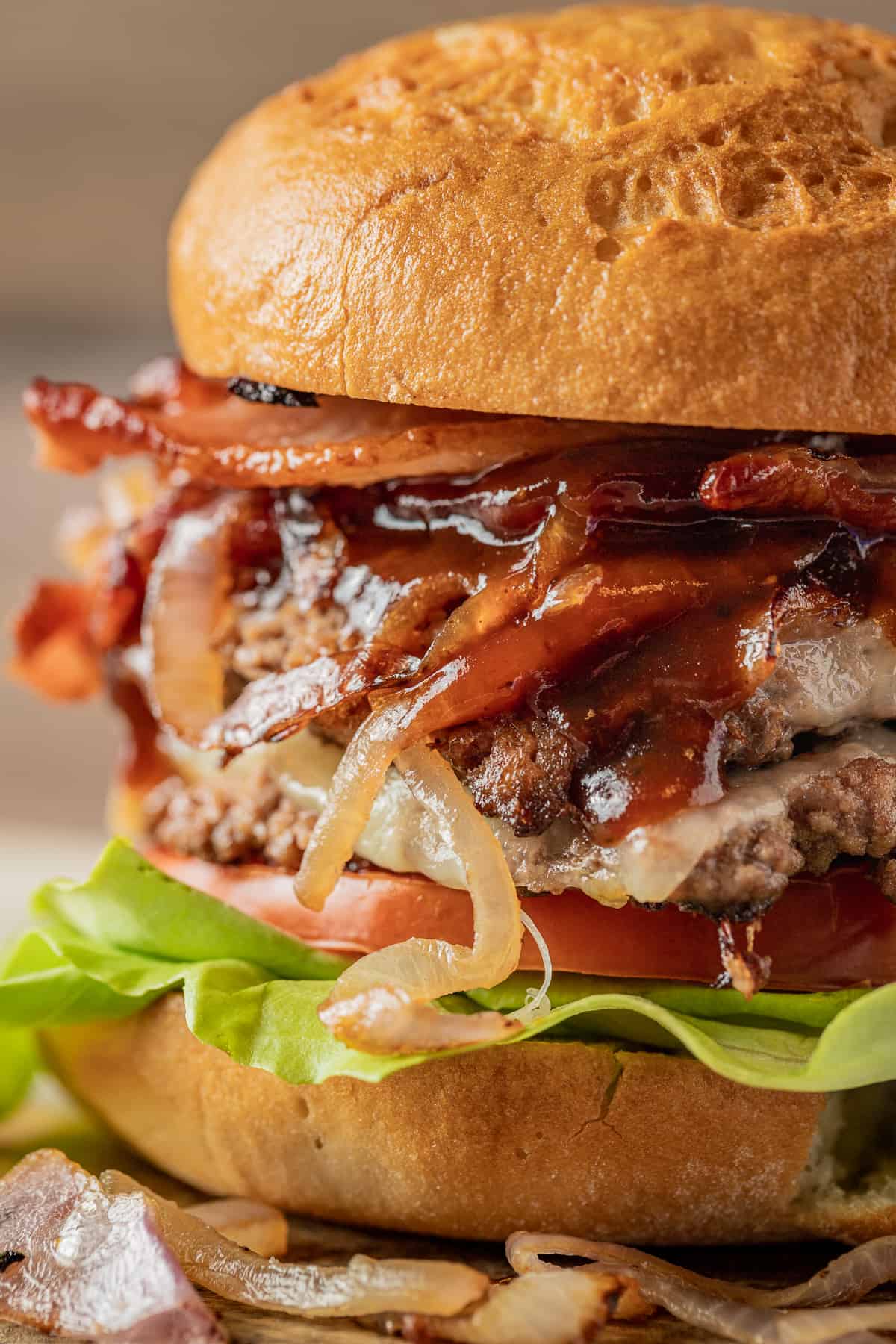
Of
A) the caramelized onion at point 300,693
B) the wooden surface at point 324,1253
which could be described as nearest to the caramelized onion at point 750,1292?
the wooden surface at point 324,1253

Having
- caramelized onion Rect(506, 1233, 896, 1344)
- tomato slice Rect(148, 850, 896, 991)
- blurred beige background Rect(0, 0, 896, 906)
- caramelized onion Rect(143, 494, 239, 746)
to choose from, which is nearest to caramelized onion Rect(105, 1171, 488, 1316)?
caramelized onion Rect(506, 1233, 896, 1344)

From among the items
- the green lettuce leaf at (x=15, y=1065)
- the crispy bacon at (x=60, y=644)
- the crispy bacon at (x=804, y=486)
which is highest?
the crispy bacon at (x=804, y=486)

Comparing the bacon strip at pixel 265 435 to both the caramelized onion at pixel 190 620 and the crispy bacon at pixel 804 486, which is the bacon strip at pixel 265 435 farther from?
the crispy bacon at pixel 804 486

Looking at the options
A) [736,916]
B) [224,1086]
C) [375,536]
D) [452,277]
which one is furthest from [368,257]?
[224,1086]

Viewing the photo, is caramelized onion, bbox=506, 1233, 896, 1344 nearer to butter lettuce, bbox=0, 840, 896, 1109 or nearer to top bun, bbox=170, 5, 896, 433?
butter lettuce, bbox=0, 840, 896, 1109

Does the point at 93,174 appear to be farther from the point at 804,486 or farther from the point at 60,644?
the point at 804,486

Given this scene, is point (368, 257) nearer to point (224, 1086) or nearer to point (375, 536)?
point (375, 536)
